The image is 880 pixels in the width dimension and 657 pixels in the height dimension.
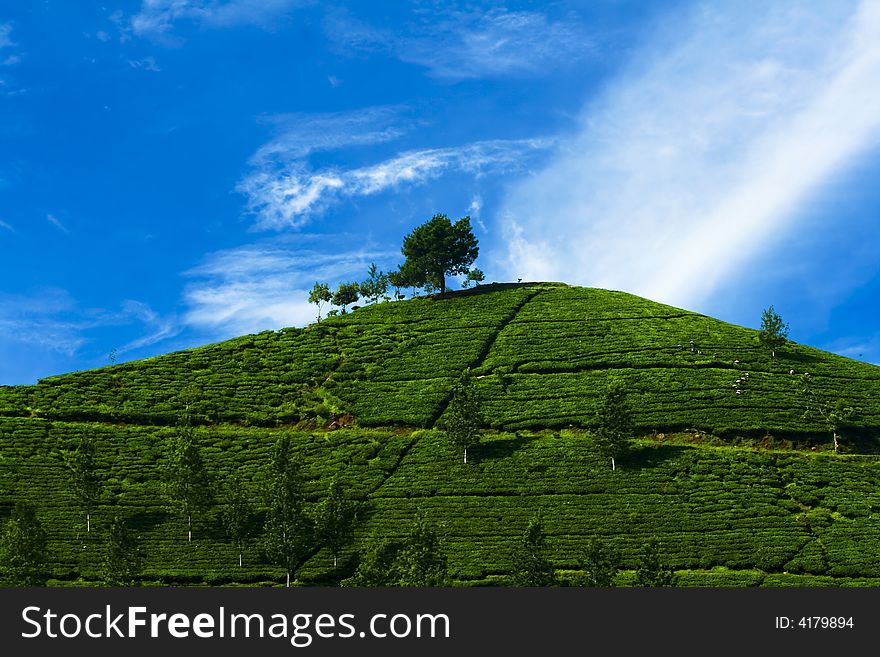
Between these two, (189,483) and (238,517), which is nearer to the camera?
(238,517)

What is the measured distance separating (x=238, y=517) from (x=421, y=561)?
18.7 meters

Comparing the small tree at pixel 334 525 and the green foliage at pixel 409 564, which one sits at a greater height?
the small tree at pixel 334 525

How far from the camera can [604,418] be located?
75.6 metres

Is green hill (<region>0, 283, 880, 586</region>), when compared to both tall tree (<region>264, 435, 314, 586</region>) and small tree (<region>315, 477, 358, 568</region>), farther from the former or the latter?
tall tree (<region>264, 435, 314, 586</region>)

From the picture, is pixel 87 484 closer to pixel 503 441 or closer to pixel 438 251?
pixel 503 441

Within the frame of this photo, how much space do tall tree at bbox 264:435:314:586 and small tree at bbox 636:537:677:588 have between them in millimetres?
26461

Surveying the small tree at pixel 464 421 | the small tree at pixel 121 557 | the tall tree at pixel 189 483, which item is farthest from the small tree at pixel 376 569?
the small tree at pixel 121 557

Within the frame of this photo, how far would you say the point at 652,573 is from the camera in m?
54.8

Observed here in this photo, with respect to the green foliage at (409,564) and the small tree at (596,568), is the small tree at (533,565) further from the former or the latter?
the green foliage at (409,564)

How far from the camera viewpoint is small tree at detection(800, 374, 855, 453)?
77.6 m

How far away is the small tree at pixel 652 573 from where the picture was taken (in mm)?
54406

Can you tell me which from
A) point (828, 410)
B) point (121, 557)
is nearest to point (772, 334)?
point (828, 410)

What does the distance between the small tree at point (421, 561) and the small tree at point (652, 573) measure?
13.8m

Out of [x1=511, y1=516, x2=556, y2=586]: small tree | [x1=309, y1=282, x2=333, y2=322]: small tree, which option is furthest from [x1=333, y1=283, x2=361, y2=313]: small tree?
[x1=511, y1=516, x2=556, y2=586]: small tree
